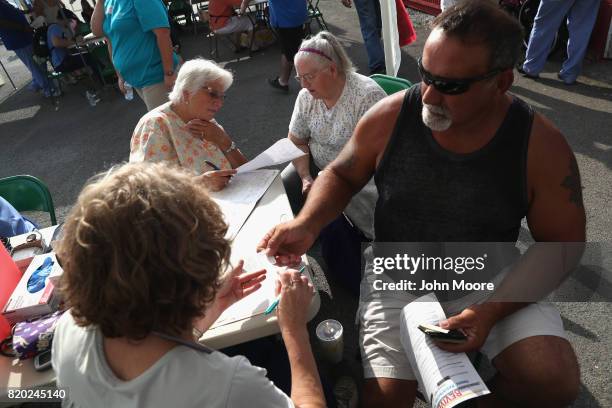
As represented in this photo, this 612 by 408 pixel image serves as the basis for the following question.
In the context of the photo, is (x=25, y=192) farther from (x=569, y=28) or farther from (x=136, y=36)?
(x=569, y=28)

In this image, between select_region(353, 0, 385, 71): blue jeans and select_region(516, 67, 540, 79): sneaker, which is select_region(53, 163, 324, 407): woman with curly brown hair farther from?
select_region(516, 67, 540, 79): sneaker

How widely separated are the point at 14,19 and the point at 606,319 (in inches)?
330

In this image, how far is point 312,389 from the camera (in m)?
1.18

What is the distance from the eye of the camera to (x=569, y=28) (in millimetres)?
4656

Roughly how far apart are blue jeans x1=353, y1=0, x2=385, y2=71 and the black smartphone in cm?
472

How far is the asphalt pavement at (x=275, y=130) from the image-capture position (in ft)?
7.67

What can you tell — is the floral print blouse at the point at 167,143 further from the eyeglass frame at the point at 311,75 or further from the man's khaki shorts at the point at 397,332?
the man's khaki shorts at the point at 397,332

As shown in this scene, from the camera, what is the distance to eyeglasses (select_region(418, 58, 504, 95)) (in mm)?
1426

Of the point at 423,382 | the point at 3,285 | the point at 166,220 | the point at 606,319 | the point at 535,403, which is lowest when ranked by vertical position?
the point at 606,319

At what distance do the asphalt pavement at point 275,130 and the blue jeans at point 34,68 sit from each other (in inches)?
10.6

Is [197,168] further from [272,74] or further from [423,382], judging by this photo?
[272,74]

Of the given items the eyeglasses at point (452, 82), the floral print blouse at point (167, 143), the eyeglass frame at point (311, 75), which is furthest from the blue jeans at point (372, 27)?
the eyeglasses at point (452, 82)

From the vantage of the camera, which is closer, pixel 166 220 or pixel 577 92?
pixel 166 220

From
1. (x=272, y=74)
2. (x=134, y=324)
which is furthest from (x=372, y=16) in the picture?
(x=134, y=324)
